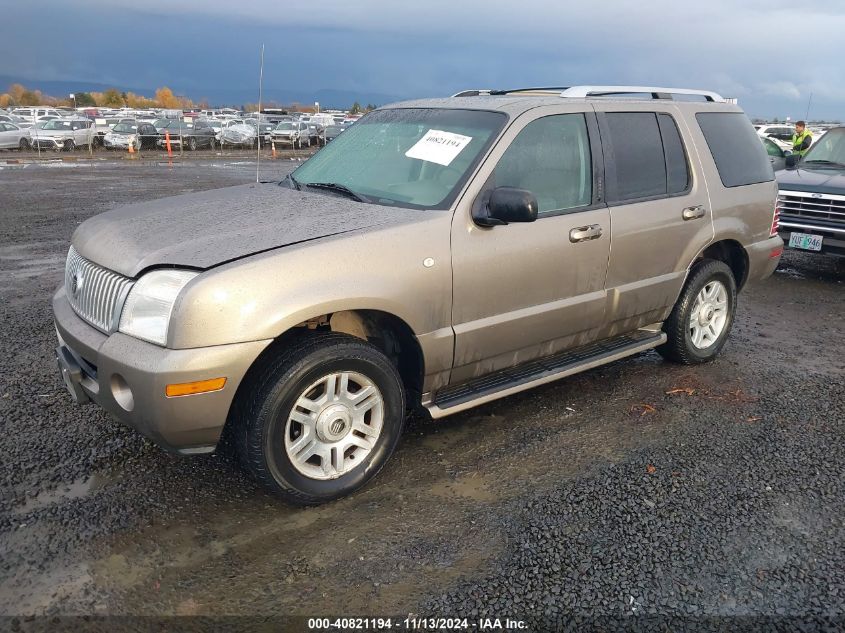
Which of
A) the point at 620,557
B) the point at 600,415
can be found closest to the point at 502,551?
the point at 620,557

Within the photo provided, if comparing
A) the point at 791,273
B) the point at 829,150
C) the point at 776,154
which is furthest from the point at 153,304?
the point at 776,154

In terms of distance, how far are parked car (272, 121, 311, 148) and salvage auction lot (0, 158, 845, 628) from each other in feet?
105

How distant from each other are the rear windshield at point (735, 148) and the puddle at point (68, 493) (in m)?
4.39

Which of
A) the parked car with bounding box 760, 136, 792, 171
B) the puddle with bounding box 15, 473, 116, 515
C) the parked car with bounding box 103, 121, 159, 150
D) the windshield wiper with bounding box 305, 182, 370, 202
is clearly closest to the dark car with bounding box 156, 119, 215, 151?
the parked car with bounding box 103, 121, 159, 150

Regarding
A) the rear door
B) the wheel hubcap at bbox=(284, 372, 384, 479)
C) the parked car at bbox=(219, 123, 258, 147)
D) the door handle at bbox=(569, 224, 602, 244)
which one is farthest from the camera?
the parked car at bbox=(219, 123, 258, 147)

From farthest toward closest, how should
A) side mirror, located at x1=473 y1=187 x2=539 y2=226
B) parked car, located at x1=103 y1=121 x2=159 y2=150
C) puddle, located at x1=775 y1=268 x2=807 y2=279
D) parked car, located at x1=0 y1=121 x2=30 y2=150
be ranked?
parked car, located at x1=103 y1=121 x2=159 y2=150, parked car, located at x1=0 y1=121 x2=30 y2=150, puddle, located at x1=775 y1=268 x2=807 y2=279, side mirror, located at x1=473 y1=187 x2=539 y2=226

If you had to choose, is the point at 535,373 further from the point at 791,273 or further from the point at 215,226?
the point at 791,273

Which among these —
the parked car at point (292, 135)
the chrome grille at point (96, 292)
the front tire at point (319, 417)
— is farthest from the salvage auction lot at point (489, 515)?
the parked car at point (292, 135)

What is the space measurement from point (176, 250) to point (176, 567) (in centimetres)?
133

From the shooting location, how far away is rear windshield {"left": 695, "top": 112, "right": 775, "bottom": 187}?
16.5 ft

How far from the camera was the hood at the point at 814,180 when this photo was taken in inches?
315

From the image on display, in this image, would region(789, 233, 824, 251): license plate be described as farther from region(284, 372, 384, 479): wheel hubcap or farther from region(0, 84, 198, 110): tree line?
A: region(0, 84, 198, 110): tree line

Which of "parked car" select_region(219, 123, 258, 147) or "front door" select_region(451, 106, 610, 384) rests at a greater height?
"parked car" select_region(219, 123, 258, 147)

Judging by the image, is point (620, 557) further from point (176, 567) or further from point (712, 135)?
point (712, 135)
